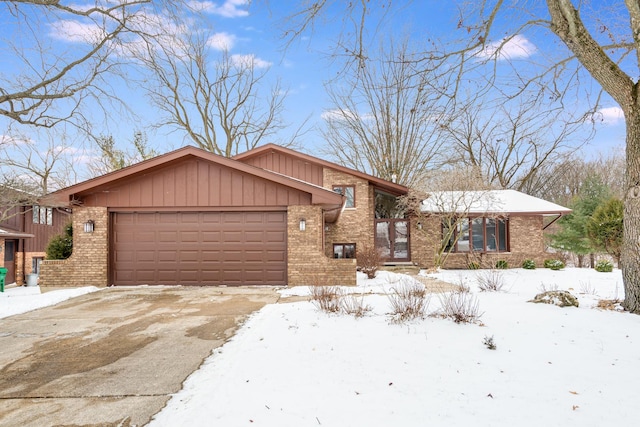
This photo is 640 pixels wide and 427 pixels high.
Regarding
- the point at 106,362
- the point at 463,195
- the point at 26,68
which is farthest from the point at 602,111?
the point at 26,68

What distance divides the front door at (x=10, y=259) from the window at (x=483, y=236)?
26004 mm

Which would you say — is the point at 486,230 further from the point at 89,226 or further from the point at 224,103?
the point at 224,103

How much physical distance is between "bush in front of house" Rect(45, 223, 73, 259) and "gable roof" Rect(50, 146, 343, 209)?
5.34 ft

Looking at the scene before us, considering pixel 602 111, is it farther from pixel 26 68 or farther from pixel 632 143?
pixel 26 68

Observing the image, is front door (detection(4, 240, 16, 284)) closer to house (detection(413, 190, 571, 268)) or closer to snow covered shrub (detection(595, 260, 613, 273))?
house (detection(413, 190, 571, 268))

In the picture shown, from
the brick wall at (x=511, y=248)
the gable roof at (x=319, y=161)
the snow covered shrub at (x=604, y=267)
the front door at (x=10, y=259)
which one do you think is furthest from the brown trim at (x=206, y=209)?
→ the front door at (x=10, y=259)

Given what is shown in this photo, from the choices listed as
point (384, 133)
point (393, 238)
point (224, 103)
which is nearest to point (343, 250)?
point (393, 238)

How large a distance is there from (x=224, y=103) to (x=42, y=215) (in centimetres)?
1546

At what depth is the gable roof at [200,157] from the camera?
1073 centimetres

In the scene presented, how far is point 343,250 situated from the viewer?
17.0 meters

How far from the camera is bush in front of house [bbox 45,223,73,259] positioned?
11633 mm

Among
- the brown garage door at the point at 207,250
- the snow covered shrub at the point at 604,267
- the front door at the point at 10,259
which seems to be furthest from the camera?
the front door at the point at 10,259

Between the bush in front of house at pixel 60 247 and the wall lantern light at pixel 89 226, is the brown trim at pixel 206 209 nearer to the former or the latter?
the wall lantern light at pixel 89 226

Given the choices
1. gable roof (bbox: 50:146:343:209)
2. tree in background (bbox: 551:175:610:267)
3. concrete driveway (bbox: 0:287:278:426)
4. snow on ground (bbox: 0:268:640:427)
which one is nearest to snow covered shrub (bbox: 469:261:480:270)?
tree in background (bbox: 551:175:610:267)
